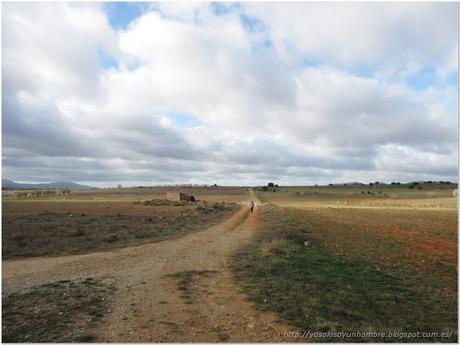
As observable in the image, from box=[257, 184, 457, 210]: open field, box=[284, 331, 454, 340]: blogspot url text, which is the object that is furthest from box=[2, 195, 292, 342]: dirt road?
box=[257, 184, 457, 210]: open field

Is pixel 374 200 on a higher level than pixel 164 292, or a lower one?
higher

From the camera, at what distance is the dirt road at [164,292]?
25.2 feet

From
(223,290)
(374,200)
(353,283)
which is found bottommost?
(353,283)

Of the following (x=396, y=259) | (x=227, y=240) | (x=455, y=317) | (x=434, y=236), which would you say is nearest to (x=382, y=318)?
(x=455, y=317)

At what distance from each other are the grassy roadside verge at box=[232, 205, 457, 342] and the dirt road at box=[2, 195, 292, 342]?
73 cm

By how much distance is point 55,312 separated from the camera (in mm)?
8797

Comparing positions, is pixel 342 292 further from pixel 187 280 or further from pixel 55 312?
pixel 55 312

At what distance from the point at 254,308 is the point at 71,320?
14.3 ft

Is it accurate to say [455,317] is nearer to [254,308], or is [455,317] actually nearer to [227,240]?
[254,308]

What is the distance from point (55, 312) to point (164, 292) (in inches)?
117

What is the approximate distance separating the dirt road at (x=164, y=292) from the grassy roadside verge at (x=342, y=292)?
2.41 ft

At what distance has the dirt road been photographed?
7679 millimetres

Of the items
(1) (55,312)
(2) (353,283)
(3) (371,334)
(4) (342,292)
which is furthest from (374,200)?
(1) (55,312)

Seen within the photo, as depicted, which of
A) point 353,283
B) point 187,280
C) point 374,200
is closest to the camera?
point 187,280
